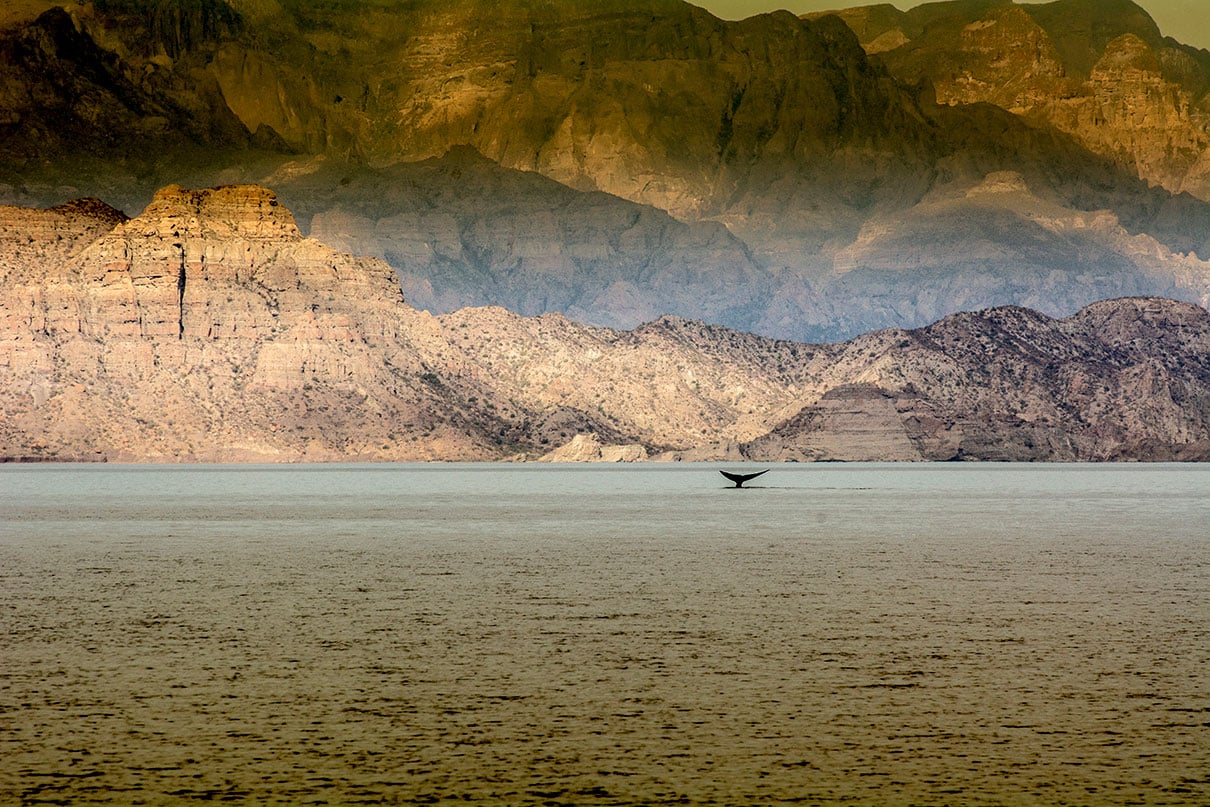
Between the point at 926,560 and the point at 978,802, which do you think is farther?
the point at 926,560

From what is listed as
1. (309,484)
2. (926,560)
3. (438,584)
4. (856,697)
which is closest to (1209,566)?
(926,560)

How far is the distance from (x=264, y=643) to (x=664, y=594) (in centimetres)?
1933

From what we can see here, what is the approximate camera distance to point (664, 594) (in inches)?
2650

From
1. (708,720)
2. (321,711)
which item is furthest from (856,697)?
(321,711)

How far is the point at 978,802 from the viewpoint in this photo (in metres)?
31.7

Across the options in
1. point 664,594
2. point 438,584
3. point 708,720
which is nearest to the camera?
point 708,720

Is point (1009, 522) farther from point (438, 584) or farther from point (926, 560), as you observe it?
point (438, 584)

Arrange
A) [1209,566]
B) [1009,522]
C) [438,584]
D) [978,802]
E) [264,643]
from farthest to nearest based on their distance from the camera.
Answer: [1009,522] → [1209,566] → [438,584] → [264,643] → [978,802]

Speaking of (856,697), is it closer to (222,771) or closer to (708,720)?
(708,720)

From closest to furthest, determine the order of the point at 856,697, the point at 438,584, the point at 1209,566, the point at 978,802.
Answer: the point at 978,802 < the point at 856,697 < the point at 438,584 < the point at 1209,566

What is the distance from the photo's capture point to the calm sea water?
33688mm

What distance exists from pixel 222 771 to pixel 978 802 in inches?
552

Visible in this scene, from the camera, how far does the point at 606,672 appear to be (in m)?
46.0

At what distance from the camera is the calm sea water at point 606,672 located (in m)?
33.7
